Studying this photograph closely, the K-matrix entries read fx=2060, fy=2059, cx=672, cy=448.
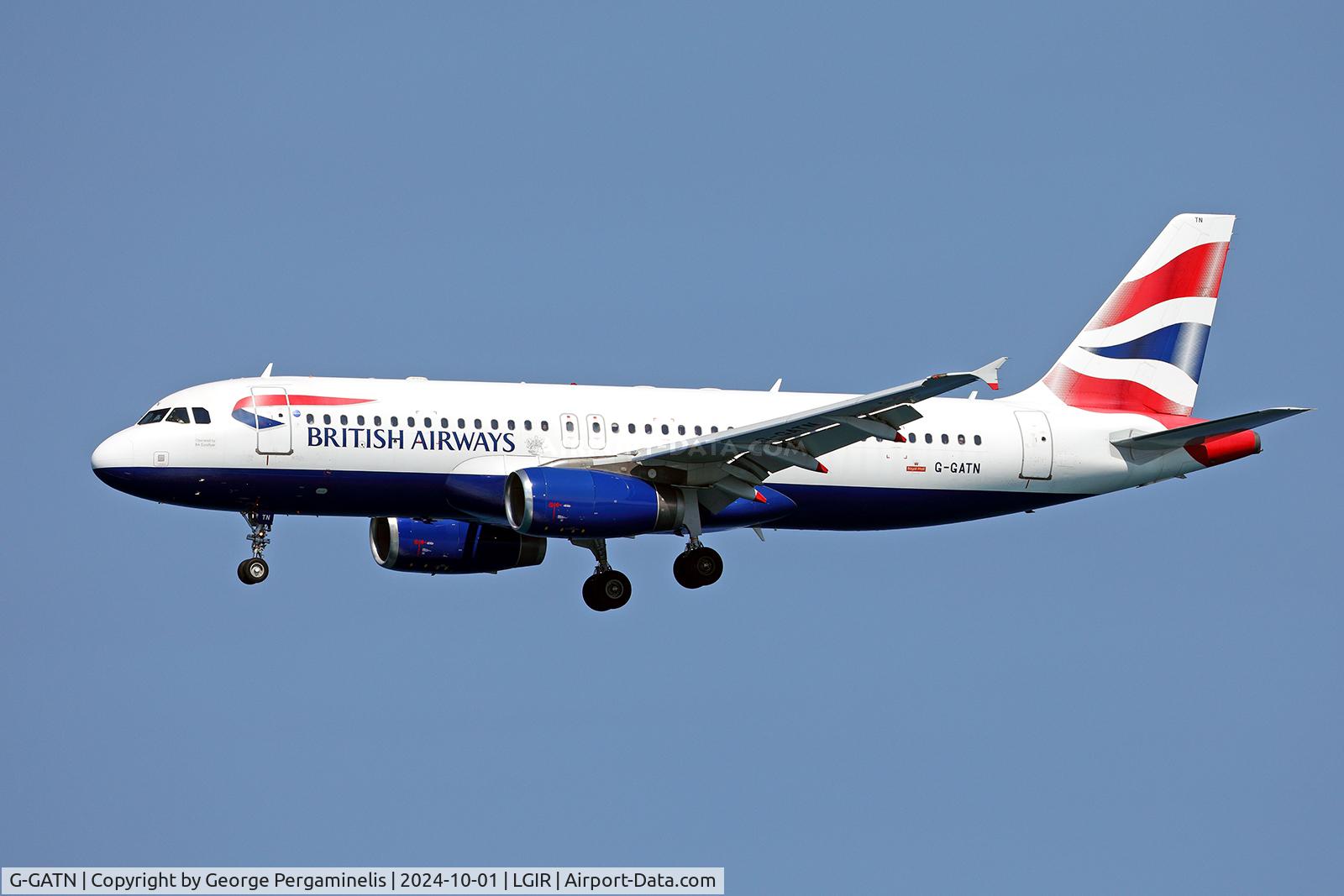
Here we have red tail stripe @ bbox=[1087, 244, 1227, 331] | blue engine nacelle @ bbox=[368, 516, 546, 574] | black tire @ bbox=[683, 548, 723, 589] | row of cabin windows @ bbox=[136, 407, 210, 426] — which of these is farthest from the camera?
red tail stripe @ bbox=[1087, 244, 1227, 331]

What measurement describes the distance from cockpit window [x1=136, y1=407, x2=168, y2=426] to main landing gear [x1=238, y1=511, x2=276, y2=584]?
2.69m

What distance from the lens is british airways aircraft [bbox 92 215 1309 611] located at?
138 feet

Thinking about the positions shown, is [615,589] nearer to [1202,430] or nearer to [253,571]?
[253,571]

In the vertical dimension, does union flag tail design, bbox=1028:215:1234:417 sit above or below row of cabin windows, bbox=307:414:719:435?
above

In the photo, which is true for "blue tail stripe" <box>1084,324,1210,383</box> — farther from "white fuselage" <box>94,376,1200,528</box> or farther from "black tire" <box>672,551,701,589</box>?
"black tire" <box>672,551,701,589</box>

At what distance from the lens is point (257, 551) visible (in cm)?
4362

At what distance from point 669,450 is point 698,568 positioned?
10.9 ft

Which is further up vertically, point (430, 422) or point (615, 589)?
point (430, 422)

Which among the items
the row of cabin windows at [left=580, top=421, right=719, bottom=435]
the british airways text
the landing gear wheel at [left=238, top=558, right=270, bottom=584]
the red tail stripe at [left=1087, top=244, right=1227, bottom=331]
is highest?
the red tail stripe at [left=1087, top=244, right=1227, bottom=331]

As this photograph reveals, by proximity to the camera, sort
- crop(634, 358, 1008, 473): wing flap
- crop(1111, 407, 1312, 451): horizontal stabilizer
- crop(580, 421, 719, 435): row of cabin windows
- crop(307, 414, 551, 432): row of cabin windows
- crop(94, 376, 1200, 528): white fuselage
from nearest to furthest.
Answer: crop(634, 358, 1008, 473): wing flap < crop(1111, 407, 1312, 451): horizontal stabilizer < crop(94, 376, 1200, 528): white fuselage < crop(307, 414, 551, 432): row of cabin windows < crop(580, 421, 719, 435): row of cabin windows

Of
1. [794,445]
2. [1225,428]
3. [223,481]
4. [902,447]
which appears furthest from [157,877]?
[1225,428]

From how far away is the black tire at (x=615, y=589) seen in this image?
47.2m

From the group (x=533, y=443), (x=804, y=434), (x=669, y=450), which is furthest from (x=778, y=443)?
(x=533, y=443)

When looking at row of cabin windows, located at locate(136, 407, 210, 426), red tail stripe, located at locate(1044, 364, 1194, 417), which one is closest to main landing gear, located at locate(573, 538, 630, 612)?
row of cabin windows, located at locate(136, 407, 210, 426)
